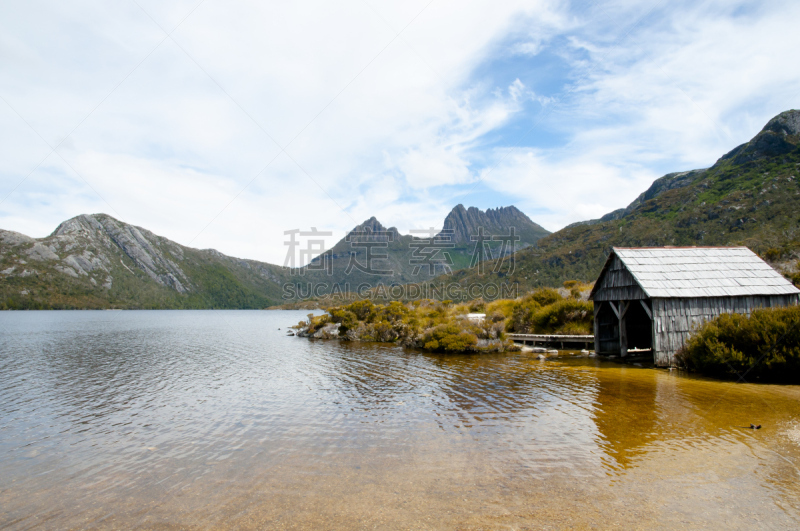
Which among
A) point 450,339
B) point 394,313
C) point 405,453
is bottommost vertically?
point 405,453

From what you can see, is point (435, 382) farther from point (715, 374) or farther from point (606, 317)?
point (606, 317)

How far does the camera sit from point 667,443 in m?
9.37

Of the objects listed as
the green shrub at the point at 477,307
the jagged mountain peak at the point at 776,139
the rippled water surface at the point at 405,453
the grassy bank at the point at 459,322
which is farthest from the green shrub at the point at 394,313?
the jagged mountain peak at the point at 776,139

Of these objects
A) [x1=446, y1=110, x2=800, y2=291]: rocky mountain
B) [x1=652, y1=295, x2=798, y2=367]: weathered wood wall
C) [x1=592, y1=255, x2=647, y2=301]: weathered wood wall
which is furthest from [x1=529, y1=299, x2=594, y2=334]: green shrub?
[x1=446, y1=110, x2=800, y2=291]: rocky mountain

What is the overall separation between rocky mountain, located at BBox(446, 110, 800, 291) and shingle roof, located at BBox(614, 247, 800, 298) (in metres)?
29.8

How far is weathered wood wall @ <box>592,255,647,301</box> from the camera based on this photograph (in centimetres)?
2066

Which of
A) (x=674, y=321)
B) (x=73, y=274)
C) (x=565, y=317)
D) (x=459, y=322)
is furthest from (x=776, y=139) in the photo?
(x=73, y=274)

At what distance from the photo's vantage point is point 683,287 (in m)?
19.8

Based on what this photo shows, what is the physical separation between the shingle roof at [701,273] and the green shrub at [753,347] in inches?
102

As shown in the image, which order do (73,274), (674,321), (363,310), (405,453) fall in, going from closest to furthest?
(405,453) < (674,321) < (363,310) < (73,274)

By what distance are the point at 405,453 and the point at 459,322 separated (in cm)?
2185

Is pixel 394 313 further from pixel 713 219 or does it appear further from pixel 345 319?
pixel 713 219

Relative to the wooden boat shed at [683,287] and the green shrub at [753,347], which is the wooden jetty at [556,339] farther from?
the green shrub at [753,347]

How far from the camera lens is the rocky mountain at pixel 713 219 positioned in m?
54.2
